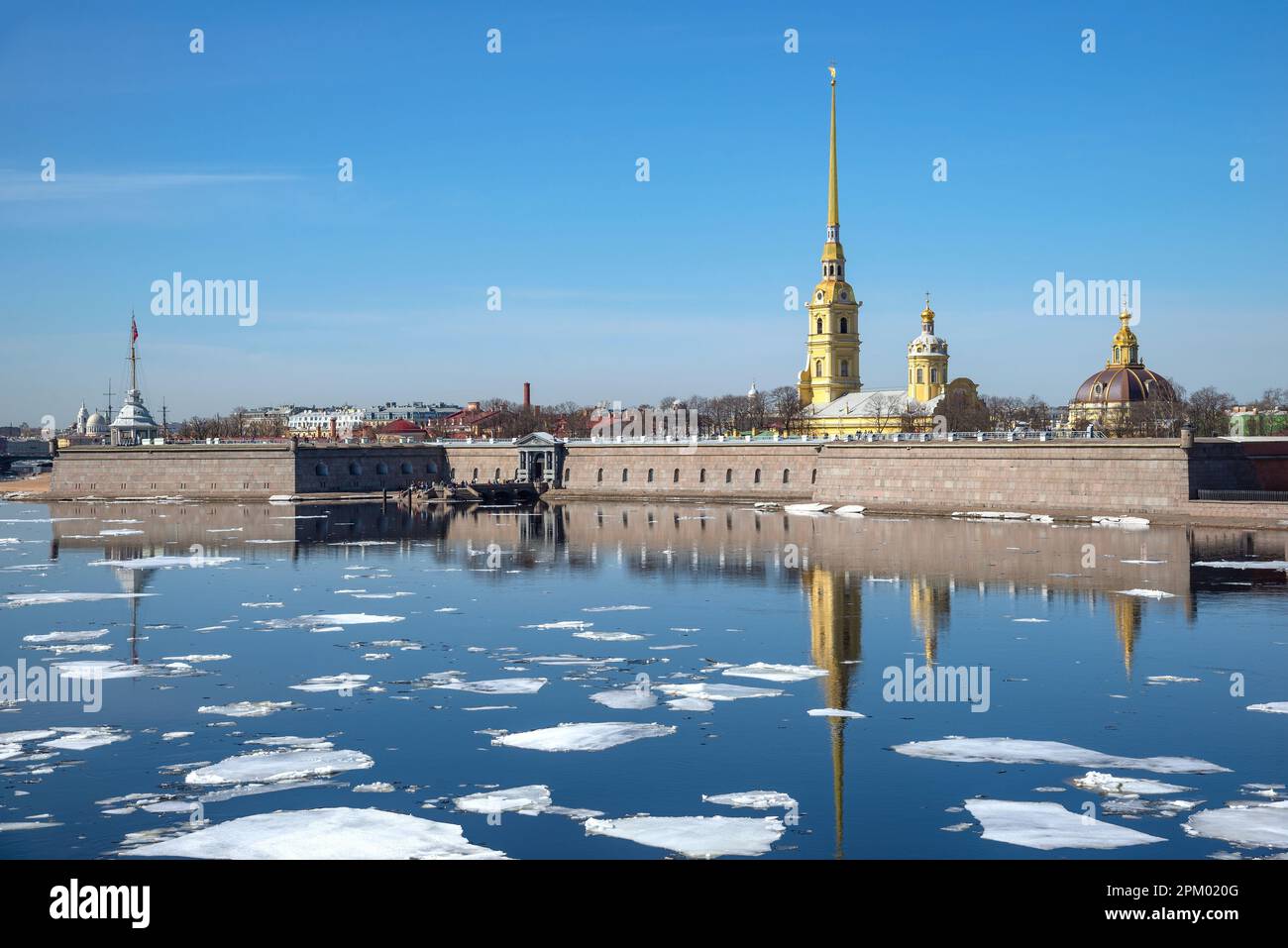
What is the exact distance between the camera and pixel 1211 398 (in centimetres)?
10331

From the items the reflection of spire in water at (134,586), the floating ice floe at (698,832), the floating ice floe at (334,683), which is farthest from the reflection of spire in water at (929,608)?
the reflection of spire in water at (134,586)

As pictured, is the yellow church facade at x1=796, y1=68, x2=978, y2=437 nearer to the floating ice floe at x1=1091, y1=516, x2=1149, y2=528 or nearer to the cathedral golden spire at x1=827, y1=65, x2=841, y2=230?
the cathedral golden spire at x1=827, y1=65, x2=841, y2=230

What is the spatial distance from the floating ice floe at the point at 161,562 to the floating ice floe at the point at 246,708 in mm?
22492

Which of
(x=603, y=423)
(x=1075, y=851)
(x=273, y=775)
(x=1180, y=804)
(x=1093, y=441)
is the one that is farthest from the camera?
(x=603, y=423)

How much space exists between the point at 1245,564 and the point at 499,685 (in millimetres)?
26138

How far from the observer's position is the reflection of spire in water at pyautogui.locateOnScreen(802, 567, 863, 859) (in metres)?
16.5

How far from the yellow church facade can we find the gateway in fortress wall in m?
24.3

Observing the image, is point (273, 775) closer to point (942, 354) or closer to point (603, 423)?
point (942, 354)

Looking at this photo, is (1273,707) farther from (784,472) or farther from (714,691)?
(784,472)

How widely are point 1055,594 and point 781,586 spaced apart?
7.26 metres

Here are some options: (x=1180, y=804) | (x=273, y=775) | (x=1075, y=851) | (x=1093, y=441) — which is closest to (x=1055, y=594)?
(x=1180, y=804)

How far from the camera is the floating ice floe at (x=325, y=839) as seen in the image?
13172mm

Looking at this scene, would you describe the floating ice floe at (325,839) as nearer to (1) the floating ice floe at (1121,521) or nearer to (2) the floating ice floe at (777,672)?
(2) the floating ice floe at (777,672)

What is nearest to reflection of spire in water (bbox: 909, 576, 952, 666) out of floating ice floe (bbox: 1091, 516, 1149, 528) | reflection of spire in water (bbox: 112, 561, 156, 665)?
reflection of spire in water (bbox: 112, 561, 156, 665)
